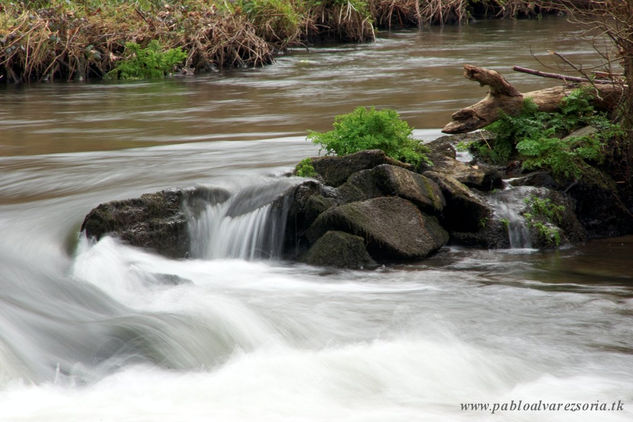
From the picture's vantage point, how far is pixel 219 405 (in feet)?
13.3

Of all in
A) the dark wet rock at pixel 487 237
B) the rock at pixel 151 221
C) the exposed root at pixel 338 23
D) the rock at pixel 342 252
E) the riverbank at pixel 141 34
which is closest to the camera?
the rock at pixel 151 221

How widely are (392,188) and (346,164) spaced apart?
0.54m

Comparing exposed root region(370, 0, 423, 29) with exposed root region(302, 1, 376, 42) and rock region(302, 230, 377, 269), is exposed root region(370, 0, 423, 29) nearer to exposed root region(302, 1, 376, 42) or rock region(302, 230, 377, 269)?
exposed root region(302, 1, 376, 42)

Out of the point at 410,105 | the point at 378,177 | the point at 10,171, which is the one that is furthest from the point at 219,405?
the point at 410,105

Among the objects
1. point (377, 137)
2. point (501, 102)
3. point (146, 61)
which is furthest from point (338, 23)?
point (377, 137)

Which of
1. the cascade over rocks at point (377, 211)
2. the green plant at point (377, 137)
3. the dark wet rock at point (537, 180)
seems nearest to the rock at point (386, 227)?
the cascade over rocks at point (377, 211)

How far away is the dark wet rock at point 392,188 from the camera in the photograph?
6613mm

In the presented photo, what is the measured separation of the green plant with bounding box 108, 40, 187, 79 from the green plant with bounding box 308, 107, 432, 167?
945cm

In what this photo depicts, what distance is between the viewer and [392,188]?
6.63 m

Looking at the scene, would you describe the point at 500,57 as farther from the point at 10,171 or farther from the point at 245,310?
the point at 245,310

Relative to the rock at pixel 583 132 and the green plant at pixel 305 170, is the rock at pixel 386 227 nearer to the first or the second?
the green plant at pixel 305 170

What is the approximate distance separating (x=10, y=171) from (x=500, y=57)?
11678mm

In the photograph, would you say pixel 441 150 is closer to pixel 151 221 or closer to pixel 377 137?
pixel 377 137

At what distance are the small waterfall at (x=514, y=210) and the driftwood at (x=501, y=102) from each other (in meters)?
0.88
